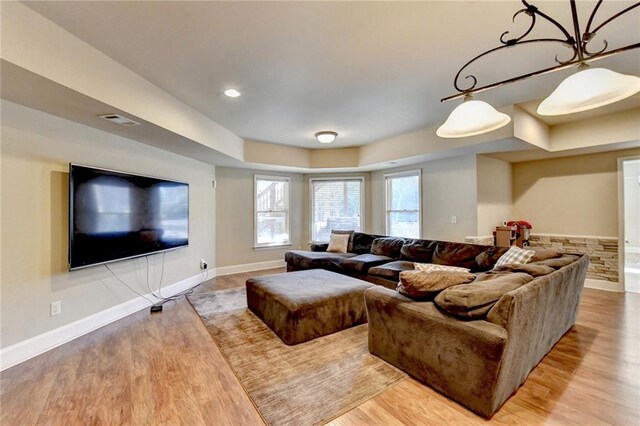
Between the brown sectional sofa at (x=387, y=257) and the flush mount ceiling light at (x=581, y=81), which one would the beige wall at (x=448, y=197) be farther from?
the flush mount ceiling light at (x=581, y=81)

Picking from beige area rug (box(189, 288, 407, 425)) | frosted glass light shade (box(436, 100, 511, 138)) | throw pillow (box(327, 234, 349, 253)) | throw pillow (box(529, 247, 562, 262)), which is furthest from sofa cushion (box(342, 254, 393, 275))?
frosted glass light shade (box(436, 100, 511, 138))

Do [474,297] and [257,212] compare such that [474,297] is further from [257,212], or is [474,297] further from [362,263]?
[257,212]

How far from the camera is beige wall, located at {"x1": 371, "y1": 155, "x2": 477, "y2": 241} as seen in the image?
4.88 metres

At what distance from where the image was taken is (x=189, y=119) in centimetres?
366

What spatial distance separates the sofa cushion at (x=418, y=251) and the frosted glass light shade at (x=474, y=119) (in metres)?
2.53

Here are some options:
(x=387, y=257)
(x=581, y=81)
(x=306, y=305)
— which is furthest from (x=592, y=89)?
(x=387, y=257)

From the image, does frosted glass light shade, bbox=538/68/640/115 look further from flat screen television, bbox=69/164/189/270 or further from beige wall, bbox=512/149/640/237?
beige wall, bbox=512/149/640/237

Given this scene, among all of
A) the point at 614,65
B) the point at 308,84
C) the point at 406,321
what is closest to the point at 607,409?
the point at 406,321

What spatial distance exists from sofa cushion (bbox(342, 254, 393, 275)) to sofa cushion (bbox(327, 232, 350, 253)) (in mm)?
784

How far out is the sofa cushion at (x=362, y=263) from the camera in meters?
4.41

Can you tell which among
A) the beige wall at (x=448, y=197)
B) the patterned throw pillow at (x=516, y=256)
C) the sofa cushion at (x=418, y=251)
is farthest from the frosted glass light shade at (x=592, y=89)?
the beige wall at (x=448, y=197)

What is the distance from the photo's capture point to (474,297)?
71.8 inches

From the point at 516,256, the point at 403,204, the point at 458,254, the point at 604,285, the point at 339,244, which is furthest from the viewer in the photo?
the point at 403,204

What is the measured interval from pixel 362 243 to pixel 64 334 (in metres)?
4.45
